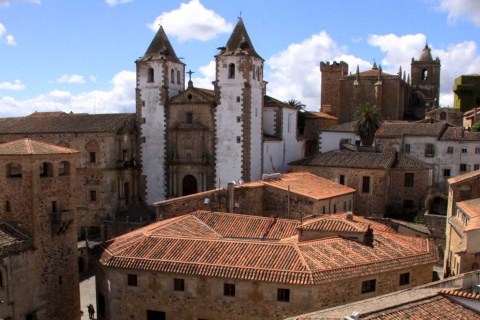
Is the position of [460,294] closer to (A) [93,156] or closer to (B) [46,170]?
(B) [46,170]

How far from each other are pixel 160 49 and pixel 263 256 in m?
25.5

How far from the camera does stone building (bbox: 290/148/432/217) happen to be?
37.7 metres

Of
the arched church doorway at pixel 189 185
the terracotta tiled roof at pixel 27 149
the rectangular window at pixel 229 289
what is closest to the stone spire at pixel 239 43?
the arched church doorway at pixel 189 185

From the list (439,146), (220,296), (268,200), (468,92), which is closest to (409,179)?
(439,146)

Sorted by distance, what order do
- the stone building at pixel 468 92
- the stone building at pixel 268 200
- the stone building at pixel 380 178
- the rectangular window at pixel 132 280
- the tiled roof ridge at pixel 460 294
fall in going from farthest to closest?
1. the stone building at pixel 468 92
2. the stone building at pixel 380 178
3. the stone building at pixel 268 200
4. the rectangular window at pixel 132 280
5. the tiled roof ridge at pixel 460 294

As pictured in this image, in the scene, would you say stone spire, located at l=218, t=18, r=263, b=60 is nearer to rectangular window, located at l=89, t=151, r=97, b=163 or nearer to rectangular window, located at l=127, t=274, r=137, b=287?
rectangular window, located at l=89, t=151, r=97, b=163

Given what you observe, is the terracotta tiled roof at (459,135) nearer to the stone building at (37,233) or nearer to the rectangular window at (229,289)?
the rectangular window at (229,289)

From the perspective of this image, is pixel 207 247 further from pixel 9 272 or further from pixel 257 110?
pixel 257 110

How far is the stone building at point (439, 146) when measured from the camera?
39.8m

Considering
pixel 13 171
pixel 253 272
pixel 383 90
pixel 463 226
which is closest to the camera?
pixel 253 272

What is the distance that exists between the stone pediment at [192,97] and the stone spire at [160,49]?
342 cm

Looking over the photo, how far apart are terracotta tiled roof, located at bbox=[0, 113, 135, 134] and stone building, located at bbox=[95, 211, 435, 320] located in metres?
17.6

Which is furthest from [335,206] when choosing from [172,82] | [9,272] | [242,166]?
[9,272]

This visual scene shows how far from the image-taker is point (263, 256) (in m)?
21.5
